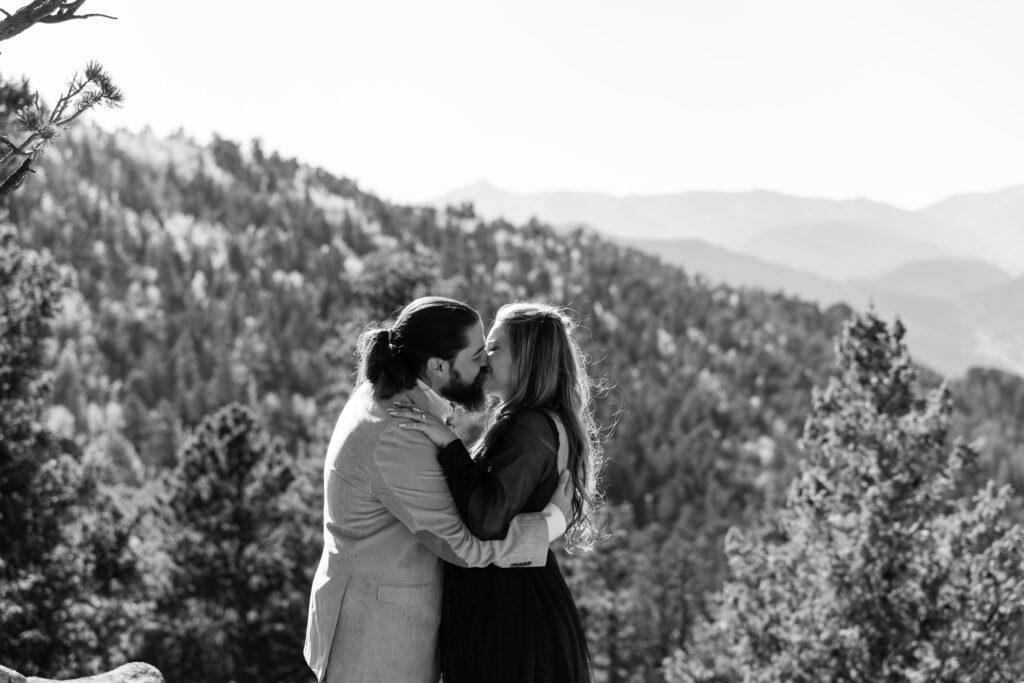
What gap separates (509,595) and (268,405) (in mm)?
78851

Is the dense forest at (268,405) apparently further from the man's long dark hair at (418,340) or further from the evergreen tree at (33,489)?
the man's long dark hair at (418,340)

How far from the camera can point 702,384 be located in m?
139

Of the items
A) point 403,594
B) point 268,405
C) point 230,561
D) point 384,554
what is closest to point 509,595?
point 403,594

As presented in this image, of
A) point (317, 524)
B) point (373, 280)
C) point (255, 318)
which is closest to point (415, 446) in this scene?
point (373, 280)

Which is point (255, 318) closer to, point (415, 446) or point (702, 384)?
point (702, 384)

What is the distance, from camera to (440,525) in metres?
4.62

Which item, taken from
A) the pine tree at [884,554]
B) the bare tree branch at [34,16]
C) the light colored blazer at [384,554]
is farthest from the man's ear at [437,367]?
the pine tree at [884,554]

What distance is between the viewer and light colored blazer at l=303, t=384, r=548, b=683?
470 cm

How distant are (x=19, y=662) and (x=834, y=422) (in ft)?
42.4

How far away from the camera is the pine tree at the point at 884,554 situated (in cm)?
1257

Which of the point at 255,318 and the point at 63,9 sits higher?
the point at 63,9

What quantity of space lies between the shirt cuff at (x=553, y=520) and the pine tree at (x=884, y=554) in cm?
961

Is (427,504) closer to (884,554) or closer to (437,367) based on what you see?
(437,367)

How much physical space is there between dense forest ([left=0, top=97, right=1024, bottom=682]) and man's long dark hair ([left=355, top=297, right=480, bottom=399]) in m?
1.21
